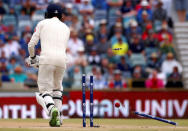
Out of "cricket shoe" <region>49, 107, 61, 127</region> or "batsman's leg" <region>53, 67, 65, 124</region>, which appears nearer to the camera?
"cricket shoe" <region>49, 107, 61, 127</region>

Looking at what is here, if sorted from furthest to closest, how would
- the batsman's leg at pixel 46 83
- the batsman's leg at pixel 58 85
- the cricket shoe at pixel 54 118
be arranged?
the batsman's leg at pixel 58 85 → the batsman's leg at pixel 46 83 → the cricket shoe at pixel 54 118

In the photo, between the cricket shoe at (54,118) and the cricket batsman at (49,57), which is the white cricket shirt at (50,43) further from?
the cricket shoe at (54,118)

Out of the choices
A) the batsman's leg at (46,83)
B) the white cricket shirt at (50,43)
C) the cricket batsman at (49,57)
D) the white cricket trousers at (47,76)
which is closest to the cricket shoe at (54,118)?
the cricket batsman at (49,57)

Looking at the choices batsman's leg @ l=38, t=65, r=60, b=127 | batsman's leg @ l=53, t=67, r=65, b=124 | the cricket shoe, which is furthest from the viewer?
batsman's leg @ l=53, t=67, r=65, b=124

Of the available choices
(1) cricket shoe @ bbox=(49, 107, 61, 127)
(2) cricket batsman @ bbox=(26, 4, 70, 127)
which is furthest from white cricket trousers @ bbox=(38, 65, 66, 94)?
(1) cricket shoe @ bbox=(49, 107, 61, 127)

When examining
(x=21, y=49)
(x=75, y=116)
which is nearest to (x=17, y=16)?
(x=21, y=49)

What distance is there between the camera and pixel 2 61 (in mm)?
19906

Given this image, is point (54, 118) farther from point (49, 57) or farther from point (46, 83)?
point (49, 57)

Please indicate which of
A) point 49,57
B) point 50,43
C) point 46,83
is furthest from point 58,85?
point 50,43

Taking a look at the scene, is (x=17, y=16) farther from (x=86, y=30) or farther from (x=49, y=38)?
(x=49, y=38)

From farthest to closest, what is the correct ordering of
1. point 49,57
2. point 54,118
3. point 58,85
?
1. point 58,85
2. point 49,57
3. point 54,118

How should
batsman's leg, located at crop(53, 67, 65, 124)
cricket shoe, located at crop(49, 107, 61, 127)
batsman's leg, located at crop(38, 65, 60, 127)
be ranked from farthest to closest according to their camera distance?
batsman's leg, located at crop(53, 67, 65, 124), batsman's leg, located at crop(38, 65, 60, 127), cricket shoe, located at crop(49, 107, 61, 127)

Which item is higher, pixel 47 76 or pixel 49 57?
pixel 49 57

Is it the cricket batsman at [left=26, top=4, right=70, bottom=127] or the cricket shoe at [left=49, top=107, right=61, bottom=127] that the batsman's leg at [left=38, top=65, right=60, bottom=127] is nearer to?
the cricket batsman at [left=26, top=4, right=70, bottom=127]
